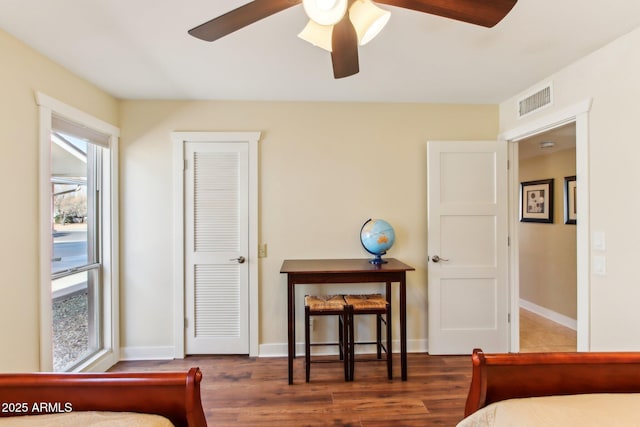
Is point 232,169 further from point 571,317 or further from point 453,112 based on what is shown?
point 571,317

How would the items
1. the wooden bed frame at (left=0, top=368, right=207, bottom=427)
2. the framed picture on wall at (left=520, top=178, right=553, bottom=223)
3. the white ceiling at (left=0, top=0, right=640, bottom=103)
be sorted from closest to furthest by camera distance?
the wooden bed frame at (left=0, top=368, right=207, bottom=427)
the white ceiling at (left=0, top=0, right=640, bottom=103)
the framed picture on wall at (left=520, top=178, right=553, bottom=223)

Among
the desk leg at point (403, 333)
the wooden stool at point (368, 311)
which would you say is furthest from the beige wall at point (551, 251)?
the wooden stool at point (368, 311)

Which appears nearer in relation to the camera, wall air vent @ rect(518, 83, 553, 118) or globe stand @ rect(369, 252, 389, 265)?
wall air vent @ rect(518, 83, 553, 118)

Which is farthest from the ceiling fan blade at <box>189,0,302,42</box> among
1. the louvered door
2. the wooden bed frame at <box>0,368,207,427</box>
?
the louvered door

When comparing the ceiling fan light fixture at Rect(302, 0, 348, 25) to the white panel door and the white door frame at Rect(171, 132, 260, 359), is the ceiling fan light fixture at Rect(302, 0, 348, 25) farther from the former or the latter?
the white panel door

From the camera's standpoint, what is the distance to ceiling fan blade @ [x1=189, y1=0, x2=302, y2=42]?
1192 mm

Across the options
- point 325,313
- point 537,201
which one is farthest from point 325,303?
point 537,201

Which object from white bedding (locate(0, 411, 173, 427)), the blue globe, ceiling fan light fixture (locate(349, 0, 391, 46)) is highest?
ceiling fan light fixture (locate(349, 0, 391, 46))

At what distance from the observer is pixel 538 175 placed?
14.4 ft

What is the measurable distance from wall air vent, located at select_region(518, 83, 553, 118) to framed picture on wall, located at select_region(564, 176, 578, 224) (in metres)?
1.68

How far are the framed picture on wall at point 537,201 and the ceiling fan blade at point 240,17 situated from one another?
14.3ft

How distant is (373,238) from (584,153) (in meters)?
1.62

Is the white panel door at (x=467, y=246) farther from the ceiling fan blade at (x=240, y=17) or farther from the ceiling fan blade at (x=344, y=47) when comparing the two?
the ceiling fan blade at (x=240, y=17)

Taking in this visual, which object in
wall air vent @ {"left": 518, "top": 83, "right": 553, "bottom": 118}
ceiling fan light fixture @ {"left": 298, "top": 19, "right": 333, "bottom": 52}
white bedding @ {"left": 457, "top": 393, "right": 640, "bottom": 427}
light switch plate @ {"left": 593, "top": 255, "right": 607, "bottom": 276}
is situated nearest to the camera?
white bedding @ {"left": 457, "top": 393, "right": 640, "bottom": 427}
